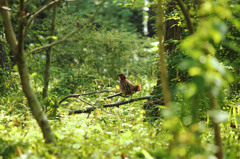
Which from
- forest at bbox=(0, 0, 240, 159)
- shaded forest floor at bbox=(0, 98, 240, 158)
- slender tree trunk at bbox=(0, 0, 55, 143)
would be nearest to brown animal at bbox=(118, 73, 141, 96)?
forest at bbox=(0, 0, 240, 159)

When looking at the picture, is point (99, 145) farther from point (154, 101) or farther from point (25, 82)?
point (154, 101)

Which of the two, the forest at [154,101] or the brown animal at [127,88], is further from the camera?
the brown animal at [127,88]

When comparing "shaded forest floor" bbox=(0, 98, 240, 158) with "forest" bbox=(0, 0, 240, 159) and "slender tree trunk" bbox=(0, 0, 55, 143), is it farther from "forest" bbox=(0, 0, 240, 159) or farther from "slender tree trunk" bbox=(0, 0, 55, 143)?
"slender tree trunk" bbox=(0, 0, 55, 143)

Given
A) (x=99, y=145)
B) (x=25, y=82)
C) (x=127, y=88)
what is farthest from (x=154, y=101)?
(x=25, y=82)

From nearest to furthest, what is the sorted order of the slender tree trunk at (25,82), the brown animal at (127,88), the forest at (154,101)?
the forest at (154,101) < the slender tree trunk at (25,82) < the brown animal at (127,88)

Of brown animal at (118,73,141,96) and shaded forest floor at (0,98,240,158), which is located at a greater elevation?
brown animal at (118,73,141,96)

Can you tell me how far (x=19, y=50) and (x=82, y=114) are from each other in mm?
2253

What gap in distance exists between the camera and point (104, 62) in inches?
438

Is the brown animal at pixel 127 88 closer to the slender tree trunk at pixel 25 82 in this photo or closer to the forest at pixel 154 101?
the forest at pixel 154 101

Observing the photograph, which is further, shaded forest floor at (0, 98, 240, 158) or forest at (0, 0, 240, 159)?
shaded forest floor at (0, 98, 240, 158)

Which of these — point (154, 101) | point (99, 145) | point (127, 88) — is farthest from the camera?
point (127, 88)

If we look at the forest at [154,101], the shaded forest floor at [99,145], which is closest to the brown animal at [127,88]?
the forest at [154,101]

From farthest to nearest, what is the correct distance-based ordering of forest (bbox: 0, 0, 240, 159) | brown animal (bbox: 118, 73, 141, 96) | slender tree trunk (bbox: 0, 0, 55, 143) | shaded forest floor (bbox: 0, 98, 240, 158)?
brown animal (bbox: 118, 73, 141, 96) → slender tree trunk (bbox: 0, 0, 55, 143) → shaded forest floor (bbox: 0, 98, 240, 158) → forest (bbox: 0, 0, 240, 159)

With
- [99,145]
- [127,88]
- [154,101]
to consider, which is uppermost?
[127,88]
